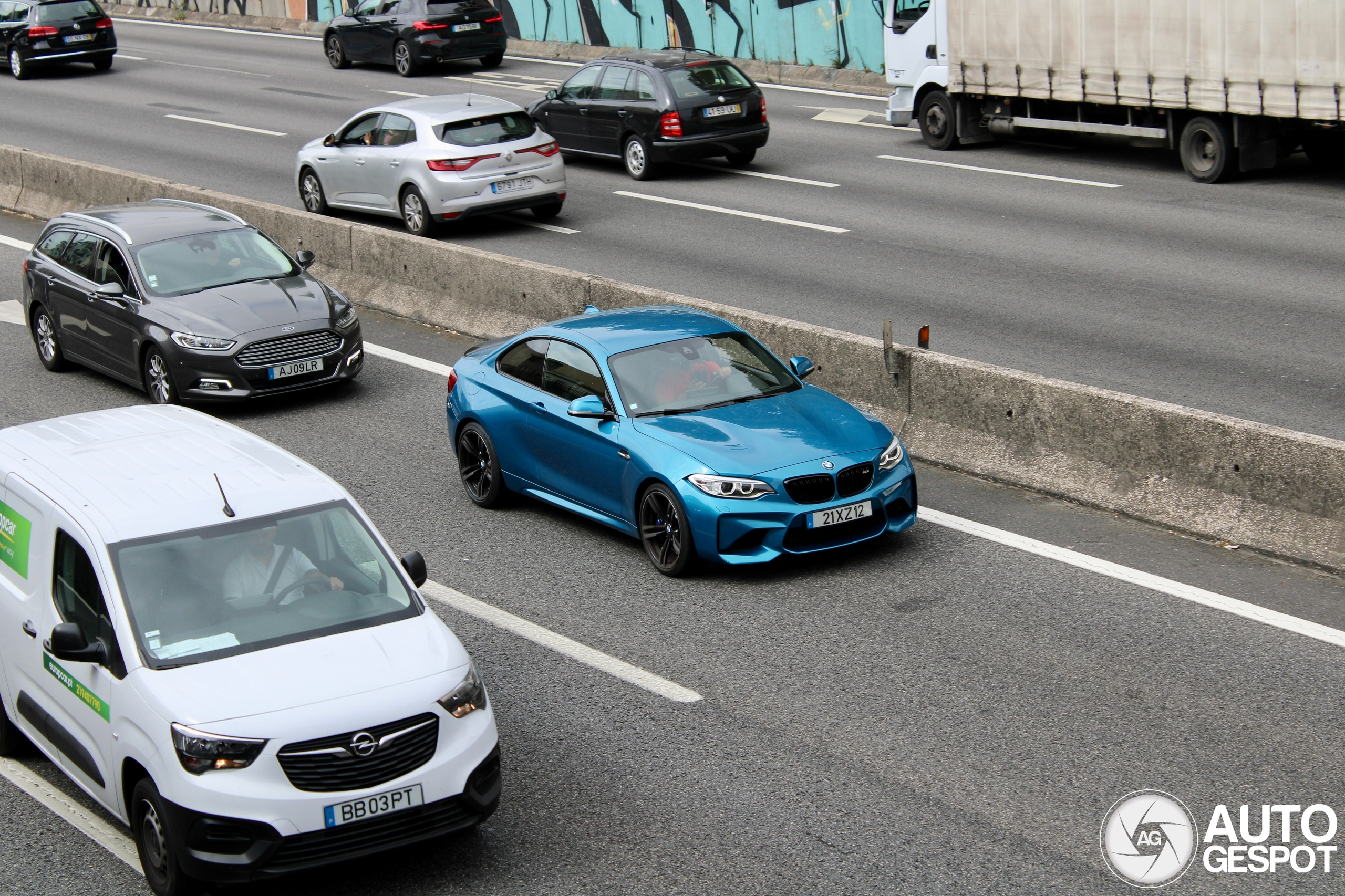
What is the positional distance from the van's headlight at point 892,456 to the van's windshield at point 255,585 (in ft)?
12.2

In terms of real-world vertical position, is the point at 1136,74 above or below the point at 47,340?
above

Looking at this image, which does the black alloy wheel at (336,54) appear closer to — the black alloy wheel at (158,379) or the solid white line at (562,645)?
the black alloy wheel at (158,379)

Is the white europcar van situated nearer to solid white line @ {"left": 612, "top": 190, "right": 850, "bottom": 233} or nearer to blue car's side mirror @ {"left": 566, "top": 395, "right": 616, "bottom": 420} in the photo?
blue car's side mirror @ {"left": 566, "top": 395, "right": 616, "bottom": 420}

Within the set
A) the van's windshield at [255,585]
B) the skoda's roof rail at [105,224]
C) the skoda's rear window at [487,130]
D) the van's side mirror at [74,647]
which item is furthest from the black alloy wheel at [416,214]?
the van's side mirror at [74,647]

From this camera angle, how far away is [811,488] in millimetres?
9023

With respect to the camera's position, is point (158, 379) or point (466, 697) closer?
point (466, 697)

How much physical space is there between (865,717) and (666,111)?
16.0 metres

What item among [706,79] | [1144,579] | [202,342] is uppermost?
[706,79]

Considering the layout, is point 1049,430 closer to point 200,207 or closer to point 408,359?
point 408,359

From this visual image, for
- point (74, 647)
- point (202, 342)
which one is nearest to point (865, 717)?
point (74, 647)

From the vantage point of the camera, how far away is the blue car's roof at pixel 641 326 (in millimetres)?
10117

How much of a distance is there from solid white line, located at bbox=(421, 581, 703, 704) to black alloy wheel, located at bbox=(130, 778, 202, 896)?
2.58 meters

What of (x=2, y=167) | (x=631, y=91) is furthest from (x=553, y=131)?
(x=2, y=167)

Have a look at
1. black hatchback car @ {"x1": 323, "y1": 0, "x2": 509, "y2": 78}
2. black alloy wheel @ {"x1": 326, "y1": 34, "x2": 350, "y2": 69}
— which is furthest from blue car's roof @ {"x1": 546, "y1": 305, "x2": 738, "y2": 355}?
black alloy wheel @ {"x1": 326, "y1": 34, "x2": 350, "y2": 69}
